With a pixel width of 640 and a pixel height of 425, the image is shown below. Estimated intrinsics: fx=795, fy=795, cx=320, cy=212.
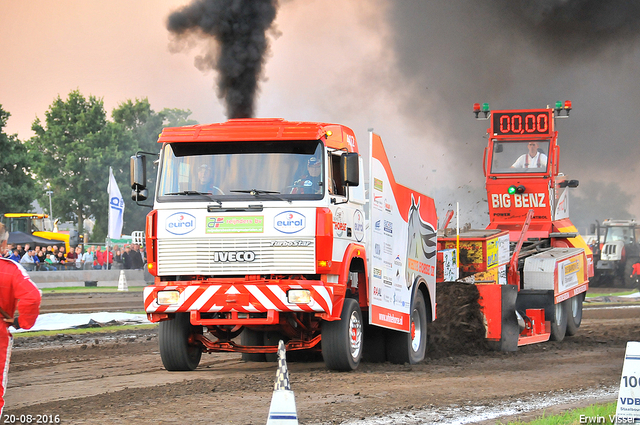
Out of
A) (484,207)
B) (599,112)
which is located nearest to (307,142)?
(484,207)

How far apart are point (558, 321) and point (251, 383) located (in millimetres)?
7904

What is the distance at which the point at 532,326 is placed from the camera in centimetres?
1398

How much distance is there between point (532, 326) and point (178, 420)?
877 cm

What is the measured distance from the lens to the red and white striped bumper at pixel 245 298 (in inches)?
361

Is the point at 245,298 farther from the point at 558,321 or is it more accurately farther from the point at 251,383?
the point at 558,321

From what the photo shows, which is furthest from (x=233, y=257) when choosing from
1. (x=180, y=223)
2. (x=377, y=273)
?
(x=377, y=273)

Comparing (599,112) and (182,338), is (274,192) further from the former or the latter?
(599,112)

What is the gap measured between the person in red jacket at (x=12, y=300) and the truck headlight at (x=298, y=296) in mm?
3832

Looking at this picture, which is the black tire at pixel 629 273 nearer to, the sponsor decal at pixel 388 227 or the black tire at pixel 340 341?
the sponsor decal at pixel 388 227

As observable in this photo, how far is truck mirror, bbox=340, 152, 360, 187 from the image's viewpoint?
9469 millimetres

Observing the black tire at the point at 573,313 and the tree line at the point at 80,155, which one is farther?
the tree line at the point at 80,155

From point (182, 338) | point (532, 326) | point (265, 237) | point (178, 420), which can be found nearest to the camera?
point (178, 420)

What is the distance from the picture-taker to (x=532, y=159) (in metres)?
16.6

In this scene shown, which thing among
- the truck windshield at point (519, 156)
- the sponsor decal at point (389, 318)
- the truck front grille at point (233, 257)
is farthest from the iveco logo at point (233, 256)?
the truck windshield at point (519, 156)
